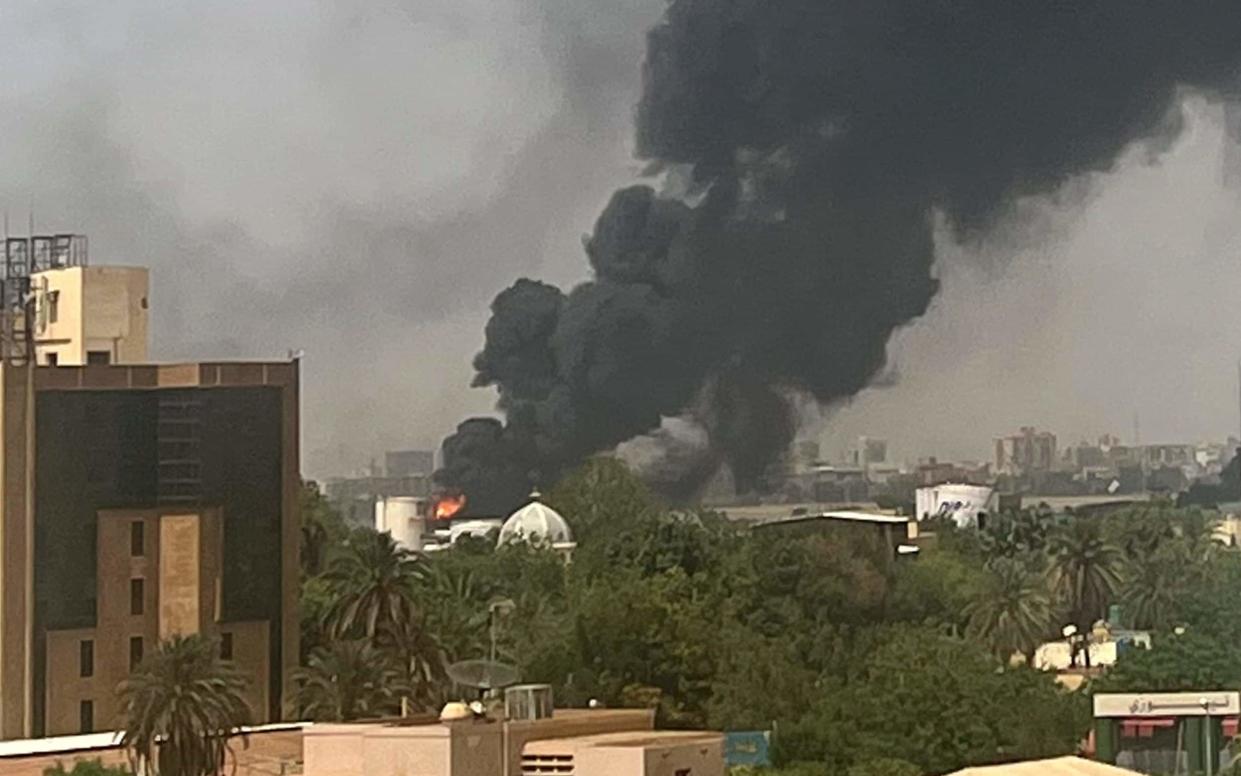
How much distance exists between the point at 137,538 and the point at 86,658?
16.1 inches

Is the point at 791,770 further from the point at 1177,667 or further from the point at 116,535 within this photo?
the point at 116,535

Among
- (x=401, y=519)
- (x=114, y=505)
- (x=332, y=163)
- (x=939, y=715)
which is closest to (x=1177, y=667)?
(x=939, y=715)

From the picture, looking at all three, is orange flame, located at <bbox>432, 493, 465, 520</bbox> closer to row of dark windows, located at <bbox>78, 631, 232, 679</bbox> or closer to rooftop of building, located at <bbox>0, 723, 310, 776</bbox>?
rooftop of building, located at <bbox>0, 723, 310, 776</bbox>

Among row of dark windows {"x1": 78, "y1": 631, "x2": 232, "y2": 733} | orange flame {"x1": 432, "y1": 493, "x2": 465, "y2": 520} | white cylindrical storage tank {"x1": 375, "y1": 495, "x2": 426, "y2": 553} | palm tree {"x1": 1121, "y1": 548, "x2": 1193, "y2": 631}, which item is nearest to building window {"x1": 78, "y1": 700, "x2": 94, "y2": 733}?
row of dark windows {"x1": 78, "y1": 631, "x2": 232, "y2": 733}

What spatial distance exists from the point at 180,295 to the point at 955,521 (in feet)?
8.93

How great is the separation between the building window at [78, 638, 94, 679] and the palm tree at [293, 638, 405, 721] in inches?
26.5

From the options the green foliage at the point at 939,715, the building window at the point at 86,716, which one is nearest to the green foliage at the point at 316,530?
the building window at the point at 86,716

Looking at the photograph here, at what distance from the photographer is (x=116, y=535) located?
9.20m

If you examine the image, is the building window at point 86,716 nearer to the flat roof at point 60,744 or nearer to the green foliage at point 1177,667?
the flat roof at point 60,744

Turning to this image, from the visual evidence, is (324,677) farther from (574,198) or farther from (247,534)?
(574,198)

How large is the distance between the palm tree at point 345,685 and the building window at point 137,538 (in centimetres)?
66

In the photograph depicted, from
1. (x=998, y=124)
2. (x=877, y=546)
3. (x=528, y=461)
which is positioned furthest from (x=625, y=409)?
(x=998, y=124)

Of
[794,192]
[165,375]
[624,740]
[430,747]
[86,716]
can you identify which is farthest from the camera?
[794,192]

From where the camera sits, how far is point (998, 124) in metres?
9.91
